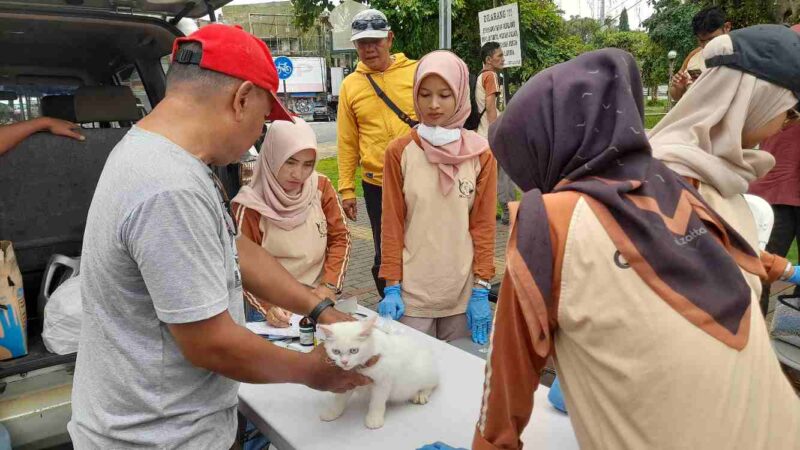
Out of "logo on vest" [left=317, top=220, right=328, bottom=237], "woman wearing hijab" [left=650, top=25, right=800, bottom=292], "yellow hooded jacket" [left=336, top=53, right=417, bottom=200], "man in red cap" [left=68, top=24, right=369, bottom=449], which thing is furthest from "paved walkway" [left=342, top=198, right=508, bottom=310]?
"man in red cap" [left=68, top=24, right=369, bottom=449]

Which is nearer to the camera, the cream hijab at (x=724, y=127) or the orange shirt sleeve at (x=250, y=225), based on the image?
the cream hijab at (x=724, y=127)

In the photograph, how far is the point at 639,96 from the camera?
3.73 feet

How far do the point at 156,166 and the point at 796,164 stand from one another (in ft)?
11.9

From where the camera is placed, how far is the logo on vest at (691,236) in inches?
39.1

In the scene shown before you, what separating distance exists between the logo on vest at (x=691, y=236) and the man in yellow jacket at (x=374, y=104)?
279 centimetres

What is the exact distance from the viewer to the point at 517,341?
1.07 metres

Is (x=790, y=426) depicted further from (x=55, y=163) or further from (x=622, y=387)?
(x=55, y=163)

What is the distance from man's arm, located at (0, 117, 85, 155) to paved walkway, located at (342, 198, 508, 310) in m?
2.20

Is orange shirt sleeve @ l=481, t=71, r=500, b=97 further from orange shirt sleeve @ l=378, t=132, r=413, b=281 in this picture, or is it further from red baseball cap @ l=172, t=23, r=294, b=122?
red baseball cap @ l=172, t=23, r=294, b=122

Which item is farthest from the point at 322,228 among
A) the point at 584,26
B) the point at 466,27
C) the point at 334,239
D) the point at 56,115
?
the point at 584,26

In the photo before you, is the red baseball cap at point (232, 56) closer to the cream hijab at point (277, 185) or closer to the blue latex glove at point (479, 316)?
the cream hijab at point (277, 185)

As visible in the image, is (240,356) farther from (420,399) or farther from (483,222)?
(483,222)

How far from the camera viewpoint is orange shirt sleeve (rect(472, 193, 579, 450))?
1.01 metres

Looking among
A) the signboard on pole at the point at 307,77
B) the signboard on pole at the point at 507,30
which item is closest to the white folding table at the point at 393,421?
the signboard on pole at the point at 507,30
